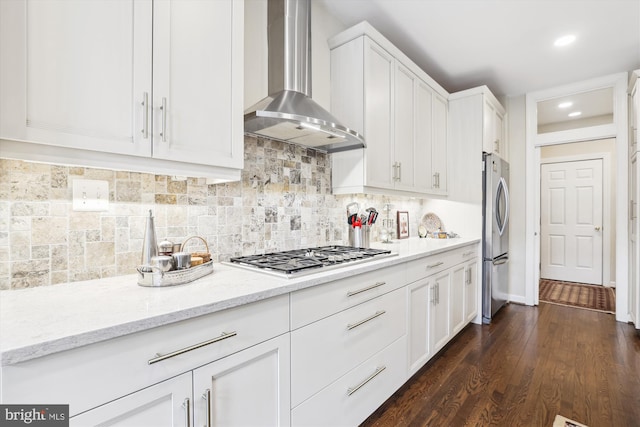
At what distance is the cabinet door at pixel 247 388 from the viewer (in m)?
0.97

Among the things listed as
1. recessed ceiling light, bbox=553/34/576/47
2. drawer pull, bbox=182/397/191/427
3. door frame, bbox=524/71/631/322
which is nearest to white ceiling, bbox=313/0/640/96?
recessed ceiling light, bbox=553/34/576/47

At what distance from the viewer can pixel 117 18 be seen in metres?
1.06

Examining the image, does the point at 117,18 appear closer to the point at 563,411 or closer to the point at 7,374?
the point at 7,374

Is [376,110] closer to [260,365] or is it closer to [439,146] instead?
[439,146]

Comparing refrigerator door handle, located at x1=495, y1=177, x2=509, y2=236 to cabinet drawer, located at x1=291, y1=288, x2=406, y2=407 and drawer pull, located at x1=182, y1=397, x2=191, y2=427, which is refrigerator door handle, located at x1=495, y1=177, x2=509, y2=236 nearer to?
cabinet drawer, located at x1=291, y1=288, x2=406, y2=407

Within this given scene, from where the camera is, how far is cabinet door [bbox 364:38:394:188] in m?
2.20

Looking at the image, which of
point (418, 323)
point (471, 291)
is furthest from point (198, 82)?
point (471, 291)

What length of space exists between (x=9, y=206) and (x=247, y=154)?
1.06 metres

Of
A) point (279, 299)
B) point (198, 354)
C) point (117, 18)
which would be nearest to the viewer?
point (198, 354)

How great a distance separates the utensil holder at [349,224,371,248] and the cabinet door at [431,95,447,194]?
119 cm

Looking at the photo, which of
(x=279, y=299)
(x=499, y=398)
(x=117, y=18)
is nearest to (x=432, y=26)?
(x=117, y=18)

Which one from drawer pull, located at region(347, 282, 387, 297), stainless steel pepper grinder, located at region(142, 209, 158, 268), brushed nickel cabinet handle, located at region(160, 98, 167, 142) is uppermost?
brushed nickel cabinet handle, located at region(160, 98, 167, 142)

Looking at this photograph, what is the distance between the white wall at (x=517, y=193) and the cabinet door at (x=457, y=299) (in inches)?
62.7

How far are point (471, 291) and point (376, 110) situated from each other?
2095mm
